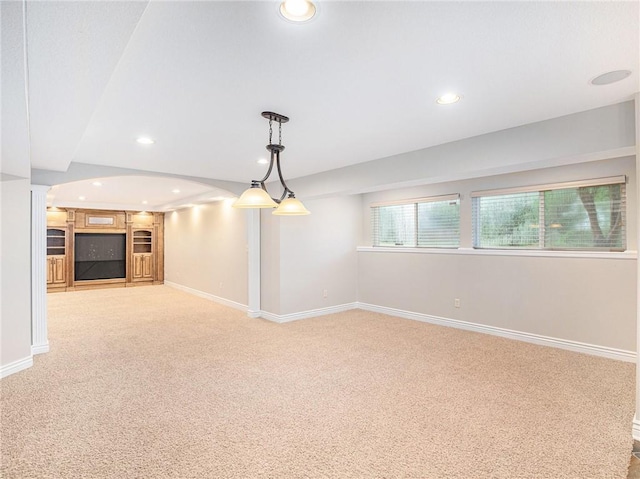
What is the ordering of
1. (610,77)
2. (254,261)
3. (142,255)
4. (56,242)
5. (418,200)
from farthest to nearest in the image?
(142,255) < (56,242) < (254,261) < (418,200) < (610,77)

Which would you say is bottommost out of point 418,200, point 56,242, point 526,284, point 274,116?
point 526,284

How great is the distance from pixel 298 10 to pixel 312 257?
184 inches

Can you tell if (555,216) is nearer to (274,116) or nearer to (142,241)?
(274,116)

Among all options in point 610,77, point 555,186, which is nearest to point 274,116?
point 610,77

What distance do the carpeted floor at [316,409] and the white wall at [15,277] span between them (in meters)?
0.28

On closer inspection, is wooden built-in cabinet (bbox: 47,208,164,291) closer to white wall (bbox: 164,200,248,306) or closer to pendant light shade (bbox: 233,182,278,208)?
white wall (bbox: 164,200,248,306)

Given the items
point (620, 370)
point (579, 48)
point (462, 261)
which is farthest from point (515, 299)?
point (579, 48)

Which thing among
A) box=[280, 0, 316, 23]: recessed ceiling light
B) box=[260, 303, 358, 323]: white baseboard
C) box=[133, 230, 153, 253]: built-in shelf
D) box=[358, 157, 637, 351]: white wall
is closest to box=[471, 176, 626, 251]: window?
box=[358, 157, 637, 351]: white wall

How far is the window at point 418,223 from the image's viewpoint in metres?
5.36

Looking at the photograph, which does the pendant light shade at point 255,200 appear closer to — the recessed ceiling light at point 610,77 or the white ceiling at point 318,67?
the white ceiling at point 318,67

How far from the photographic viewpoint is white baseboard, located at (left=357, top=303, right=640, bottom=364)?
3801mm

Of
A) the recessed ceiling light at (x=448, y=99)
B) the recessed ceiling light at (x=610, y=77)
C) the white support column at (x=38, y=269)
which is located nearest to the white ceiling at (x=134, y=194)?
the white support column at (x=38, y=269)

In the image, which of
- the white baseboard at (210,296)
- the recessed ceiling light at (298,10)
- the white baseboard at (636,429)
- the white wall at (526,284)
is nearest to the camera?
the recessed ceiling light at (298,10)

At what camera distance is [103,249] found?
32.3 feet
